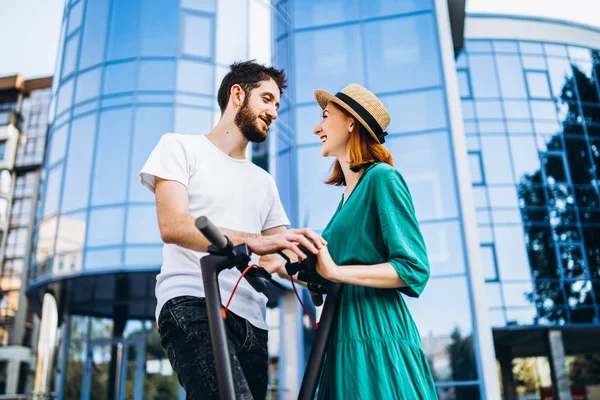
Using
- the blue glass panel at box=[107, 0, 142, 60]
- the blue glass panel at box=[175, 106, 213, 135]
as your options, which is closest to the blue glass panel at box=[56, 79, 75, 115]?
the blue glass panel at box=[107, 0, 142, 60]

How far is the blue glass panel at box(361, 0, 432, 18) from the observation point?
13.7 metres

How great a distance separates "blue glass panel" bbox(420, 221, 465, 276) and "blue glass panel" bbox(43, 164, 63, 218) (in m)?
8.83

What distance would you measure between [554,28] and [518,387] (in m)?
21.4

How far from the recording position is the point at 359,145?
2.11 meters

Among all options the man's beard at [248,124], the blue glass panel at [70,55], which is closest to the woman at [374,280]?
the man's beard at [248,124]

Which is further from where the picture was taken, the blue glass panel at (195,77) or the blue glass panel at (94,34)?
the blue glass panel at (94,34)

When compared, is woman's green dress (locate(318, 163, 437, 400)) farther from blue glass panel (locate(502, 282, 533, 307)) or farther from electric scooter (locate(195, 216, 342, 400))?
blue glass panel (locate(502, 282, 533, 307))

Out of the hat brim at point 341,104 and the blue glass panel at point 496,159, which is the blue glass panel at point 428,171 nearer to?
the hat brim at point 341,104

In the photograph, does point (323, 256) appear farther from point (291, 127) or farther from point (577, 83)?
point (577, 83)

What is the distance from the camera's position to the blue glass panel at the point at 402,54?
13148 mm

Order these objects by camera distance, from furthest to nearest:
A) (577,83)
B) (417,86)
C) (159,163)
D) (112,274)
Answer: (577,83)
(417,86)
(112,274)
(159,163)

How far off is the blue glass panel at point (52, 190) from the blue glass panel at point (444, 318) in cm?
885

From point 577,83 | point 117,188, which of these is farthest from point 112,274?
point 577,83

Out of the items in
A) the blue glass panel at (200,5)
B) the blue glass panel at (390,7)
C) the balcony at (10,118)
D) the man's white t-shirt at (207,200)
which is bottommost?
the man's white t-shirt at (207,200)
